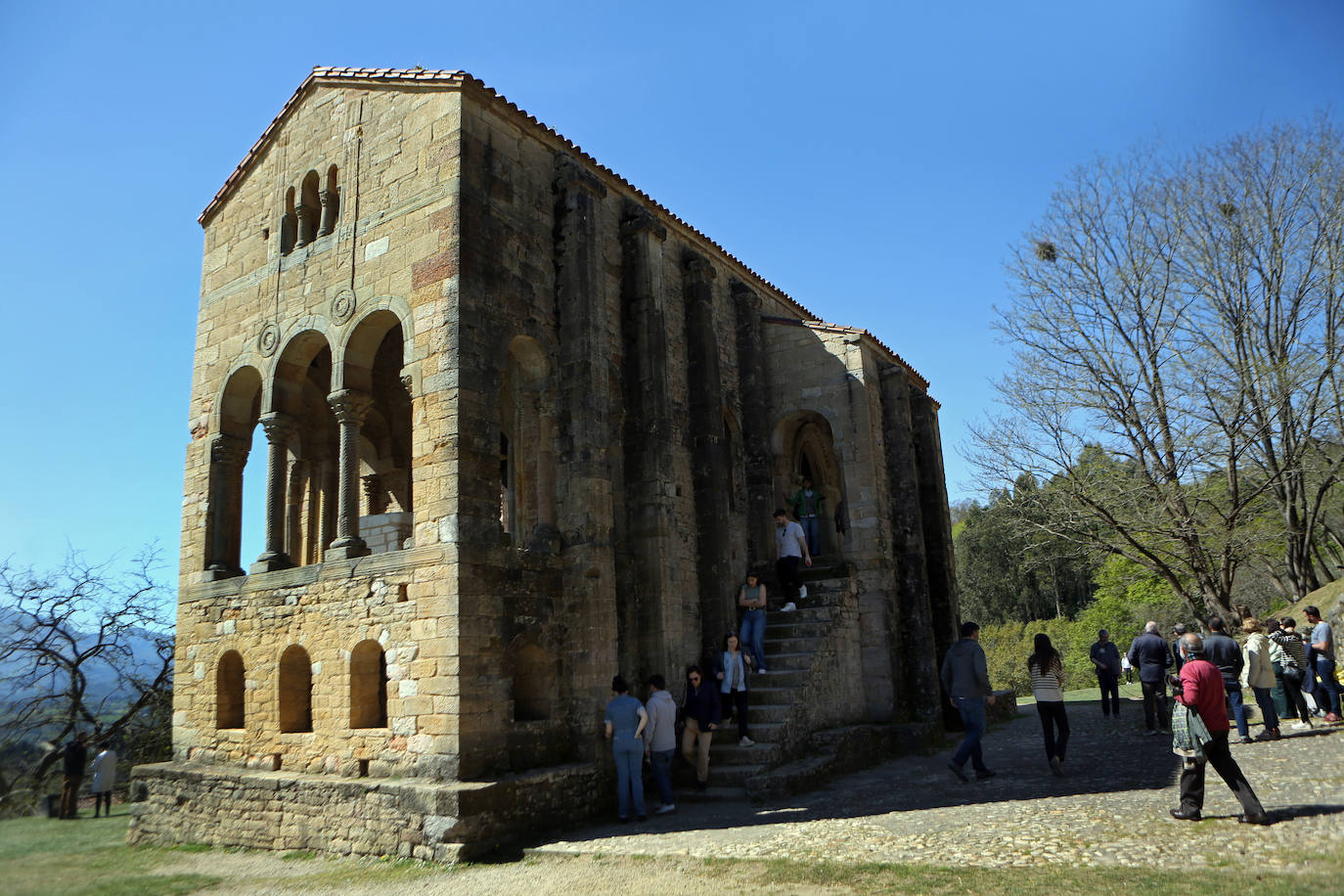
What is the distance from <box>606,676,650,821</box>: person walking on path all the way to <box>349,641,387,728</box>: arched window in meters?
2.88

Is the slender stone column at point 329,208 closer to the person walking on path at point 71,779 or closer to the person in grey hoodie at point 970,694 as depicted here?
the person in grey hoodie at point 970,694

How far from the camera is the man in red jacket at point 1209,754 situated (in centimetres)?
688

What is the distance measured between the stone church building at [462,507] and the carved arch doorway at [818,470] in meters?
2.21

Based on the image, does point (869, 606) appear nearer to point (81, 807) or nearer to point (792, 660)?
point (792, 660)

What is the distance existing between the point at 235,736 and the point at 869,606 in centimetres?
1001

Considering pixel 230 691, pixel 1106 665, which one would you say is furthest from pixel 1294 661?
pixel 230 691

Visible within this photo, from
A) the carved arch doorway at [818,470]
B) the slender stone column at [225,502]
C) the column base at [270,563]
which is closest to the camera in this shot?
the column base at [270,563]

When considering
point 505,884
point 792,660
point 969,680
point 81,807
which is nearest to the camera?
point 505,884

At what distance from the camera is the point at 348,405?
38.0 ft

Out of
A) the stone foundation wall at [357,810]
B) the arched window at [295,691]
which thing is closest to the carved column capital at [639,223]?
the arched window at [295,691]

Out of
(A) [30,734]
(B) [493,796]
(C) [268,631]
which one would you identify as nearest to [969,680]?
(B) [493,796]

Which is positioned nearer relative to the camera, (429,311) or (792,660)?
(429,311)

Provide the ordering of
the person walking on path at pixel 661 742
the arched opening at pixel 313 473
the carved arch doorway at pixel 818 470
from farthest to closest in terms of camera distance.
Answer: the carved arch doorway at pixel 818 470
the arched opening at pixel 313 473
the person walking on path at pixel 661 742

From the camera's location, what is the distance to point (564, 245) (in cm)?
1208
